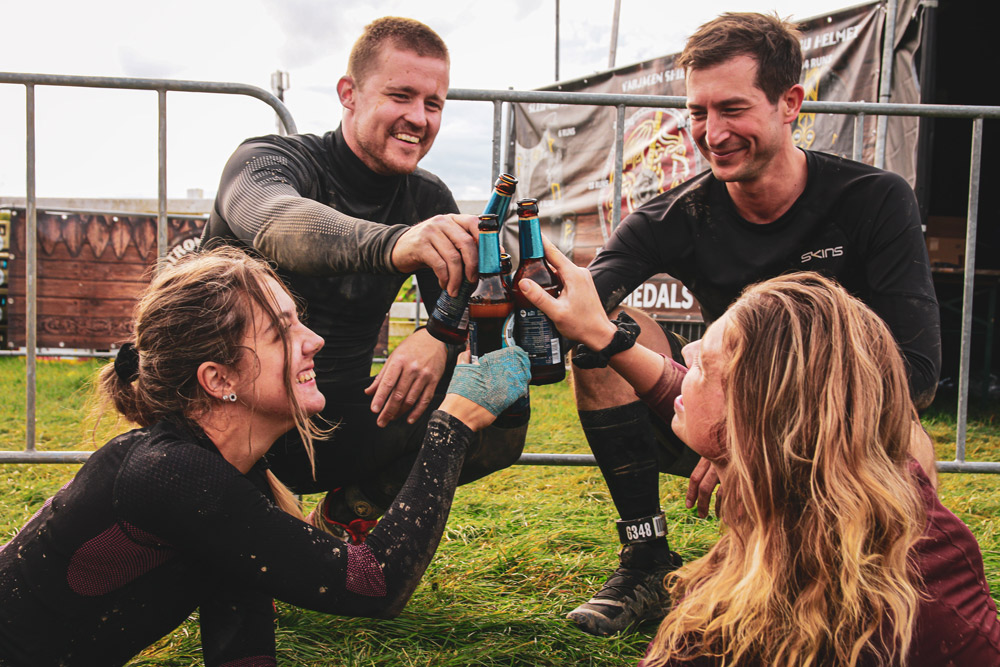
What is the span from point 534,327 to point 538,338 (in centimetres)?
4

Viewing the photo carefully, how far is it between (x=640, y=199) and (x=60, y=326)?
7159 mm

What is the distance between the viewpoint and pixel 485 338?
2270 millimetres

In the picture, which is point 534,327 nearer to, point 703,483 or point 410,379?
point 410,379

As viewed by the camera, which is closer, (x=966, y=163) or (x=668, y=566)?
(x=668, y=566)

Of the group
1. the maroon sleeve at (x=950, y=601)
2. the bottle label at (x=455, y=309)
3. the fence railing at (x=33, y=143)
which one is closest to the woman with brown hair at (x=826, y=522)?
the maroon sleeve at (x=950, y=601)

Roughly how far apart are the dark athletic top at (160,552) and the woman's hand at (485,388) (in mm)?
135

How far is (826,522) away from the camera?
1351mm

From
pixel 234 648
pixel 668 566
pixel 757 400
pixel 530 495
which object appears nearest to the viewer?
pixel 757 400

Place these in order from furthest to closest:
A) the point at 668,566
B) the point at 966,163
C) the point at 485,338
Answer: the point at 966,163, the point at 668,566, the point at 485,338

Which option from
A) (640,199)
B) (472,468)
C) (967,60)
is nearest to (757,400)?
(472,468)

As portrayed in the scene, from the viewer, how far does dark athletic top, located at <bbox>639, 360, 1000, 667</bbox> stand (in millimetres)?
1267

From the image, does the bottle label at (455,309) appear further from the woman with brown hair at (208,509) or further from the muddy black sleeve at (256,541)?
the muddy black sleeve at (256,541)

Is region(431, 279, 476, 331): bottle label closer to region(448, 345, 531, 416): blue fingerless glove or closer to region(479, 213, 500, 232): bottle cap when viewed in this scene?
region(479, 213, 500, 232): bottle cap

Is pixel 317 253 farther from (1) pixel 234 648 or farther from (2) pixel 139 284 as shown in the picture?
(2) pixel 139 284
